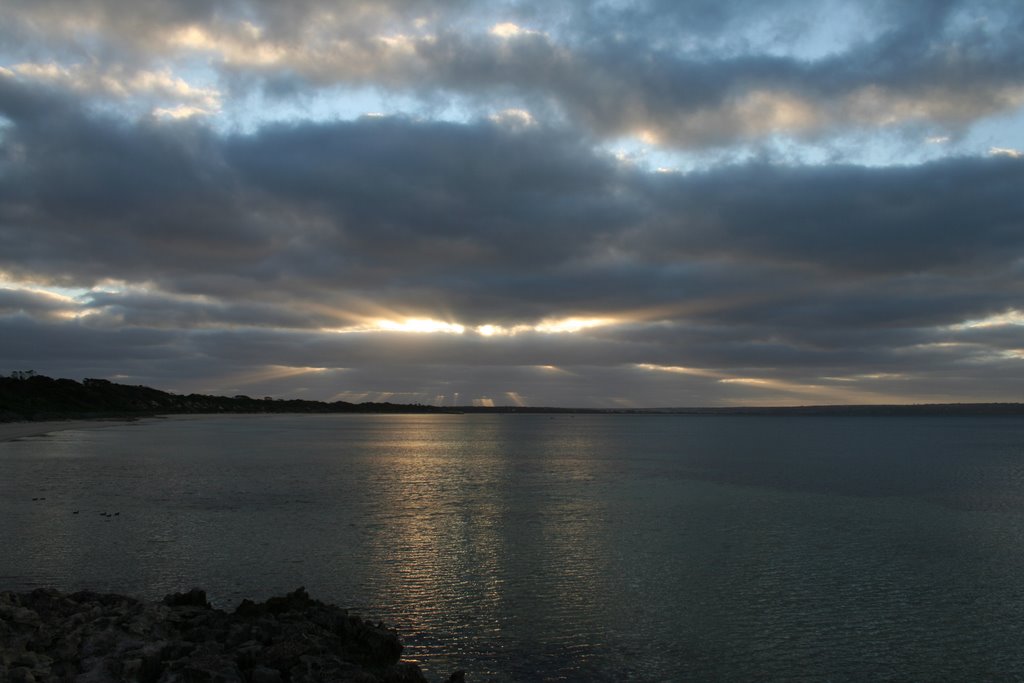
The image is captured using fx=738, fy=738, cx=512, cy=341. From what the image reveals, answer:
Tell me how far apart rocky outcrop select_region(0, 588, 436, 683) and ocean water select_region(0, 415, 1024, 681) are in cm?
150

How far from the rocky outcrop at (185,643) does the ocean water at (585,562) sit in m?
1.50

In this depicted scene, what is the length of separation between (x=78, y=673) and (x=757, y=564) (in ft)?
53.4

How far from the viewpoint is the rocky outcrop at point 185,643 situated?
10.4m

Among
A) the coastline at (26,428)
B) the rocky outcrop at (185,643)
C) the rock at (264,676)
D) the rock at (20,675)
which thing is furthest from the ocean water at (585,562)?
the coastline at (26,428)

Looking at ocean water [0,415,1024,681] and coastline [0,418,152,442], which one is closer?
ocean water [0,415,1024,681]

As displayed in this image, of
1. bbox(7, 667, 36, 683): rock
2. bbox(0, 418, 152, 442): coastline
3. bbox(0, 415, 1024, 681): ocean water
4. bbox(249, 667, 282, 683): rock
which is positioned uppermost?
bbox(0, 418, 152, 442): coastline

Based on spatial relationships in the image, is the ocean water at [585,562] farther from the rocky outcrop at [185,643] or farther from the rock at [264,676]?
the rock at [264,676]

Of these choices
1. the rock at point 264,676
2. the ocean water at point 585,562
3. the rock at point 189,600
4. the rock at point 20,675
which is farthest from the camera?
the rock at point 189,600

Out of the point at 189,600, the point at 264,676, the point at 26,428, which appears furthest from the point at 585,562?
the point at 26,428

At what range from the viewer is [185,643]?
11367 mm

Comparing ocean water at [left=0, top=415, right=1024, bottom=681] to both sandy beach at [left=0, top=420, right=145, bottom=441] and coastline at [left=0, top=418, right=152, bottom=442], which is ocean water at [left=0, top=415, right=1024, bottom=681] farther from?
sandy beach at [left=0, top=420, right=145, bottom=441]

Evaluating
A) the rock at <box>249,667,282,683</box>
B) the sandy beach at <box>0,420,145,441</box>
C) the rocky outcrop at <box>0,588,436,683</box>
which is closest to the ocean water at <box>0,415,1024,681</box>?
the rocky outcrop at <box>0,588,436,683</box>

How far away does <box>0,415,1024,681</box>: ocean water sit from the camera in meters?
13.2

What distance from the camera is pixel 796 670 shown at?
489 inches
